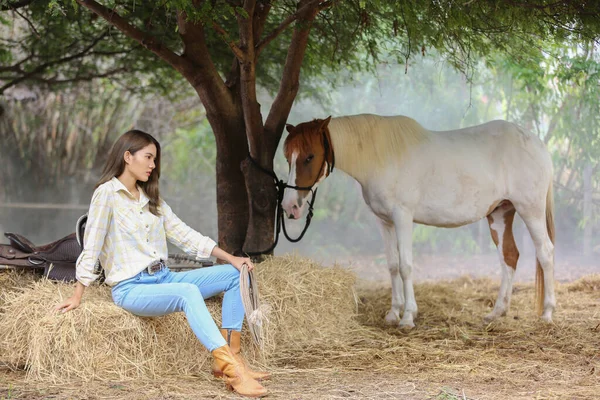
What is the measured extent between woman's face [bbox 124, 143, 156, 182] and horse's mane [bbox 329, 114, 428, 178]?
197 centimetres

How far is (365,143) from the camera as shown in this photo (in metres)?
5.09

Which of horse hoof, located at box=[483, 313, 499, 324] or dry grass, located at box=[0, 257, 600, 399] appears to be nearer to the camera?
dry grass, located at box=[0, 257, 600, 399]

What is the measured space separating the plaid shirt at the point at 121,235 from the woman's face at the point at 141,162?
0.09m

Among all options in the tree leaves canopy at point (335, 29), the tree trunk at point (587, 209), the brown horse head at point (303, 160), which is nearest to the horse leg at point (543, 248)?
the tree leaves canopy at point (335, 29)

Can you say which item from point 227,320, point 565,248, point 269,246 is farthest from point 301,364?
point 565,248

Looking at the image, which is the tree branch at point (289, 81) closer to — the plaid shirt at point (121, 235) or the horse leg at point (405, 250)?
the horse leg at point (405, 250)

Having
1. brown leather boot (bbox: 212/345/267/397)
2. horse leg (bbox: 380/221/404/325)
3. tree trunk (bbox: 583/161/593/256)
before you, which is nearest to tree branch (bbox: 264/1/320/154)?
horse leg (bbox: 380/221/404/325)

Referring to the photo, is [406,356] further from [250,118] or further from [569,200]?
[569,200]

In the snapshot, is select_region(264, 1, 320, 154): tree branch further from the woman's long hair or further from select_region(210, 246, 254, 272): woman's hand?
select_region(210, 246, 254, 272): woman's hand

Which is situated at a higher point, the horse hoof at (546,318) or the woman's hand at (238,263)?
the woman's hand at (238,263)

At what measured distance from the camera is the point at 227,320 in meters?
3.33

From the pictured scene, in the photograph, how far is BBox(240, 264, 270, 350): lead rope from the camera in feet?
10.8

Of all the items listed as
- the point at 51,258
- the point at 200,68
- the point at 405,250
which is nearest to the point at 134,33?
the point at 200,68

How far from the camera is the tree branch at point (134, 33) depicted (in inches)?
174
